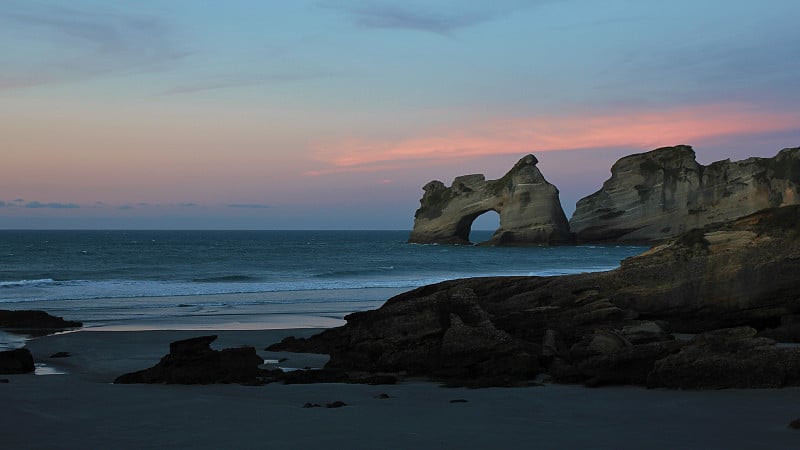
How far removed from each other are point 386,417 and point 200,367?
4.02m

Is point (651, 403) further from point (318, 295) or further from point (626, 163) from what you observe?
point (626, 163)

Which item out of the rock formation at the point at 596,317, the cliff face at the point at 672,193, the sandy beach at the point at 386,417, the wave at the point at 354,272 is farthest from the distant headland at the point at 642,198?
the sandy beach at the point at 386,417

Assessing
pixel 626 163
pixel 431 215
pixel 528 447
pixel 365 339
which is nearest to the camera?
pixel 528 447

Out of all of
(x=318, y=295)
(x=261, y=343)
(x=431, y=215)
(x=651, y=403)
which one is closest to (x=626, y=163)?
(x=431, y=215)

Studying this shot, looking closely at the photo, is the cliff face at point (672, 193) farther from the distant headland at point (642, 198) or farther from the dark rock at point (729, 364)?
the dark rock at point (729, 364)

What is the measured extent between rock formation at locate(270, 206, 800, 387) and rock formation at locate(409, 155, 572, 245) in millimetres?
70221

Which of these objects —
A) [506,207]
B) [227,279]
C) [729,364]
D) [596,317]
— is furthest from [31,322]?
[506,207]

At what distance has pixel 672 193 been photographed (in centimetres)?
8406

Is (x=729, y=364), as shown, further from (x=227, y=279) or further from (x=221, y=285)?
(x=227, y=279)

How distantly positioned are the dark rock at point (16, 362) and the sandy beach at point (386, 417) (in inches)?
21.6

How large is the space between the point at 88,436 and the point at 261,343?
947cm

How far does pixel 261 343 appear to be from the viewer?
1673 centimetres

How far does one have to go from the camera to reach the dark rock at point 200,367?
10914 millimetres

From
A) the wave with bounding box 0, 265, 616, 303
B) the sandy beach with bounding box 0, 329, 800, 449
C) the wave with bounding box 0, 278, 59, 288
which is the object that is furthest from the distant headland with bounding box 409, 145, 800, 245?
the sandy beach with bounding box 0, 329, 800, 449
